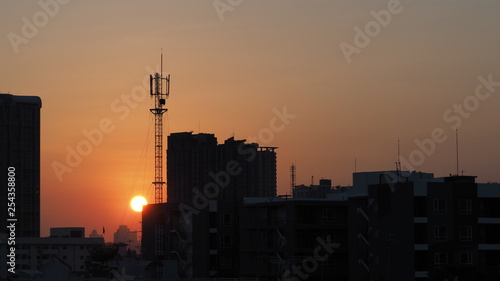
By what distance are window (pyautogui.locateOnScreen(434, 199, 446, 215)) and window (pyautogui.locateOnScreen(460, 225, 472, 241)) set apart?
2.32m

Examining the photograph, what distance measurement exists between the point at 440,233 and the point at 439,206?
90.6 inches

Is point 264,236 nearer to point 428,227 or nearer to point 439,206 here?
point 428,227

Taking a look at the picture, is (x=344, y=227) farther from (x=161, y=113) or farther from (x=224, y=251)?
(x=161, y=113)

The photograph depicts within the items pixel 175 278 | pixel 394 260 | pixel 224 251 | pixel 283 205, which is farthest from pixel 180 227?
pixel 394 260

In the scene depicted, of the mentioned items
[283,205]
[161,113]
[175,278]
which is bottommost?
[175,278]

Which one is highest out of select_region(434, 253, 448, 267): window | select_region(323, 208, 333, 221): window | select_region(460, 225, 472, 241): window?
select_region(323, 208, 333, 221): window

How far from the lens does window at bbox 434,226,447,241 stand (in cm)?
7812

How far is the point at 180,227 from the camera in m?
108

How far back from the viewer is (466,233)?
79250 millimetres

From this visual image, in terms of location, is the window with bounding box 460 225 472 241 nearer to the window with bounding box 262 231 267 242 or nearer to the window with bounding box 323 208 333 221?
the window with bounding box 323 208 333 221

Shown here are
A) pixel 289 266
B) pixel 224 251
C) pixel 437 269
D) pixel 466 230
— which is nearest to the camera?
pixel 437 269

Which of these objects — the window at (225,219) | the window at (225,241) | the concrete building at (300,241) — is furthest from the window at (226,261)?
the concrete building at (300,241)

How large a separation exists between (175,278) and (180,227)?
1368 centimetres

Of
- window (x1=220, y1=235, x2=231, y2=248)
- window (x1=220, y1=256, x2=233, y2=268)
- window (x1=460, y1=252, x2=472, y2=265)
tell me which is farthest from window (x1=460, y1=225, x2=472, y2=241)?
window (x1=220, y1=256, x2=233, y2=268)
